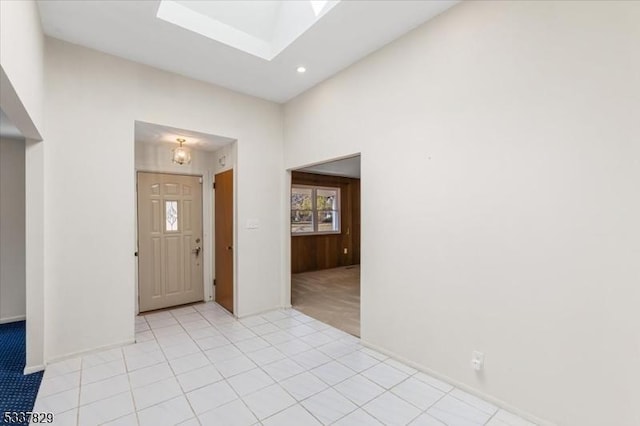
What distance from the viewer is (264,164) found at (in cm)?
428

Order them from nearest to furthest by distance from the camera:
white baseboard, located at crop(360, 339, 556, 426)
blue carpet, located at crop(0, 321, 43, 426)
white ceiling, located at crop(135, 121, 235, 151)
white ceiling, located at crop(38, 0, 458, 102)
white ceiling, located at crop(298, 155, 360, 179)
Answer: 1. white baseboard, located at crop(360, 339, 556, 426)
2. blue carpet, located at crop(0, 321, 43, 426)
3. white ceiling, located at crop(38, 0, 458, 102)
4. white ceiling, located at crop(135, 121, 235, 151)
5. white ceiling, located at crop(298, 155, 360, 179)

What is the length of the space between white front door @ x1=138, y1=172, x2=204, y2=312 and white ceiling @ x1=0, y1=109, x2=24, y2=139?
1.35 m

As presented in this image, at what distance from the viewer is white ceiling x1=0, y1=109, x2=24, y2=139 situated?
3.07 metres

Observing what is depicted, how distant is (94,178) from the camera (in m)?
3.02

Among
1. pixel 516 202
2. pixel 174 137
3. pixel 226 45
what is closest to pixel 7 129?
pixel 174 137

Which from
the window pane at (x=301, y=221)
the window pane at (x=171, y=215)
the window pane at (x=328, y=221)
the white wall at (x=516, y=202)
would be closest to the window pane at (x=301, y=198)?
the window pane at (x=301, y=221)

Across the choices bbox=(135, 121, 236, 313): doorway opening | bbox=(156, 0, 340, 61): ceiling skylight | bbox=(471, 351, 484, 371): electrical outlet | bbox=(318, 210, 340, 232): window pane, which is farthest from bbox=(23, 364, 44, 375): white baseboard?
bbox=(318, 210, 340, 232): window pane

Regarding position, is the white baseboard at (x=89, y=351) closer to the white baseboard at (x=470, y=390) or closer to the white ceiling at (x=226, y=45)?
the white baseboard at (x=470, y=390)

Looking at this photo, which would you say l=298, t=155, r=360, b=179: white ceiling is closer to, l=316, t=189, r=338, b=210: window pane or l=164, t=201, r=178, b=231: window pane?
l=316, t=189, r=338, b=210: window pane

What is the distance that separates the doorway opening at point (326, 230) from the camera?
20.3 feet

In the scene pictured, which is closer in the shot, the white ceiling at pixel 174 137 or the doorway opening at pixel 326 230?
the white ceiling at pixel 174 137

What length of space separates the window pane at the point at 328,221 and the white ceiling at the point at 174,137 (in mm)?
3838

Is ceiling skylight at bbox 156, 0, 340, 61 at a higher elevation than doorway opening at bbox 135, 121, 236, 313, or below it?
higher

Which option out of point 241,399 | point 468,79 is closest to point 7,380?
point 241,399
